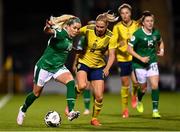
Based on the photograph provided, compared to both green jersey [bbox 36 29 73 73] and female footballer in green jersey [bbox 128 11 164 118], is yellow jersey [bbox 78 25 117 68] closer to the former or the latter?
green jersey [bbox 36 29 73 73]

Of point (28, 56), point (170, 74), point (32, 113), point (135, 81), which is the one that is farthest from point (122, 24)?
point (28, 56)

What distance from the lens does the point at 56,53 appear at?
12.7 meters

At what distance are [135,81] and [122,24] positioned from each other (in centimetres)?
141

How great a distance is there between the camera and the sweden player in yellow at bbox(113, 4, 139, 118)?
15102 millimetres

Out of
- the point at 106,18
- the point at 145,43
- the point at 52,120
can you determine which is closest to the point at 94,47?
the point at 106,18

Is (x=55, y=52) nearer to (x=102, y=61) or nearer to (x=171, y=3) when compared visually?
(x=102, y=61)

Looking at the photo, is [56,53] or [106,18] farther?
[106,18]

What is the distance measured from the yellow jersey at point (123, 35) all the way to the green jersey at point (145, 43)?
57 centimetres

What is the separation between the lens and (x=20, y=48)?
2712 cm

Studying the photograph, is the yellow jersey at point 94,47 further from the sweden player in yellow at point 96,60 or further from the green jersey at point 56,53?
the green jersey at point 56,53

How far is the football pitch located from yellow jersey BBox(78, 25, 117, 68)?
1092 mm

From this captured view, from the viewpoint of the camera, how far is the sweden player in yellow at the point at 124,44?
49.5 feet

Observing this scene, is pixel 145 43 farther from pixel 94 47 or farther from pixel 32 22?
pixel 32 22

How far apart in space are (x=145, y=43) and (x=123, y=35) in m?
0.83
